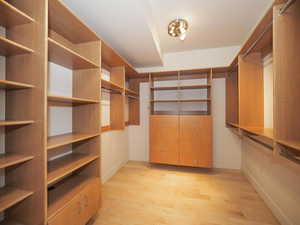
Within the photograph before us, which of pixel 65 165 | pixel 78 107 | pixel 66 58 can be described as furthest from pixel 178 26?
pixel 65 165

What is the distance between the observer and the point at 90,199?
4.69 ft

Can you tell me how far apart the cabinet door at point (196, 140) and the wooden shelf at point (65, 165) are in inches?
68.8

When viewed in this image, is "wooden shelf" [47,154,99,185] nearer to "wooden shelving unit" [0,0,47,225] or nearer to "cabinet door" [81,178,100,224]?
"wooden shelving unit" [0,0,47,225]

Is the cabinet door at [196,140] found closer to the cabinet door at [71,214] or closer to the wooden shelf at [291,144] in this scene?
the wooden shelf at [291,144]

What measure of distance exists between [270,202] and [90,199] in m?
2.17

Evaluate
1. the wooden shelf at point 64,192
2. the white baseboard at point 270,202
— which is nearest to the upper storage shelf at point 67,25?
the wooden shelf at point 64,192

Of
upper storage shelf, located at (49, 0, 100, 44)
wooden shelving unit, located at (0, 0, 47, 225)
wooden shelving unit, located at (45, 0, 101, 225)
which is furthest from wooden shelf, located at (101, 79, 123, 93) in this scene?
wooden shelving unit, located at (0, 0, 47, 225)

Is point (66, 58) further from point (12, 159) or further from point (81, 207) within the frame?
point (81, 207)

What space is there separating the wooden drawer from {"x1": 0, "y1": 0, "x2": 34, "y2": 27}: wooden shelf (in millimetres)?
1437

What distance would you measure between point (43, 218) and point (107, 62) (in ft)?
7.02

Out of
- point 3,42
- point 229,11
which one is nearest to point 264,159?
point 229,11

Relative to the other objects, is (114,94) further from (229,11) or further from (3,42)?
(229,11)

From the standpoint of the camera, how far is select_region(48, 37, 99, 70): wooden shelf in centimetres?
116

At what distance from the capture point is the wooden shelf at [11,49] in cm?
85
